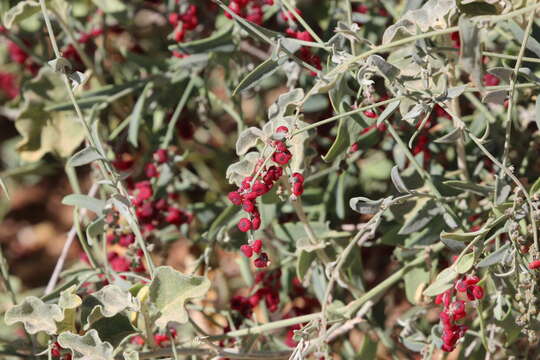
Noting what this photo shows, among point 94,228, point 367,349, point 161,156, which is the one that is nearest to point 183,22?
point 161,156

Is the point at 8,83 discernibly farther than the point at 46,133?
Yes

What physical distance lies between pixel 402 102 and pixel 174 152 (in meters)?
0.58

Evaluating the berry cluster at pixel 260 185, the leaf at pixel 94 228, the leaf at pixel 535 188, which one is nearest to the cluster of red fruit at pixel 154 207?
the leaf at pixel 94 228

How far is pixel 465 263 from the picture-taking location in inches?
41.0

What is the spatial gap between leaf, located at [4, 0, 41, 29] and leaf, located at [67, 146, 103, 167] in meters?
0.32

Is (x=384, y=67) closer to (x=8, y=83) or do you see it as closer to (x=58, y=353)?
(x=58, y=353)

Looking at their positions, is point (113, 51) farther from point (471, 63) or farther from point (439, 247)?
point (471, 63)

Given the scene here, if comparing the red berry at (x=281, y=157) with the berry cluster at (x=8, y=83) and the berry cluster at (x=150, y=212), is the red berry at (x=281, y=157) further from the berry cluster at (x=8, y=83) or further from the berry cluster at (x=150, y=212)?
the berry cluster at (x=8, y=83)

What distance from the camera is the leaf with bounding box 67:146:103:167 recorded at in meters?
1.10

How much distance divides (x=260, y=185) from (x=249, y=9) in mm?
521

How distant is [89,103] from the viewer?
146 centimetres

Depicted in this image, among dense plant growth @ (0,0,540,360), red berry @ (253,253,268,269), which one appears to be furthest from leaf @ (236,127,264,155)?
red berry @ (253,253,268,269)

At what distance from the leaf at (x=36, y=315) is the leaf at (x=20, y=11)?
0.49m

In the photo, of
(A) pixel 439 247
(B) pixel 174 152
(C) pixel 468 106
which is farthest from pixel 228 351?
(C) pixel 468 106
